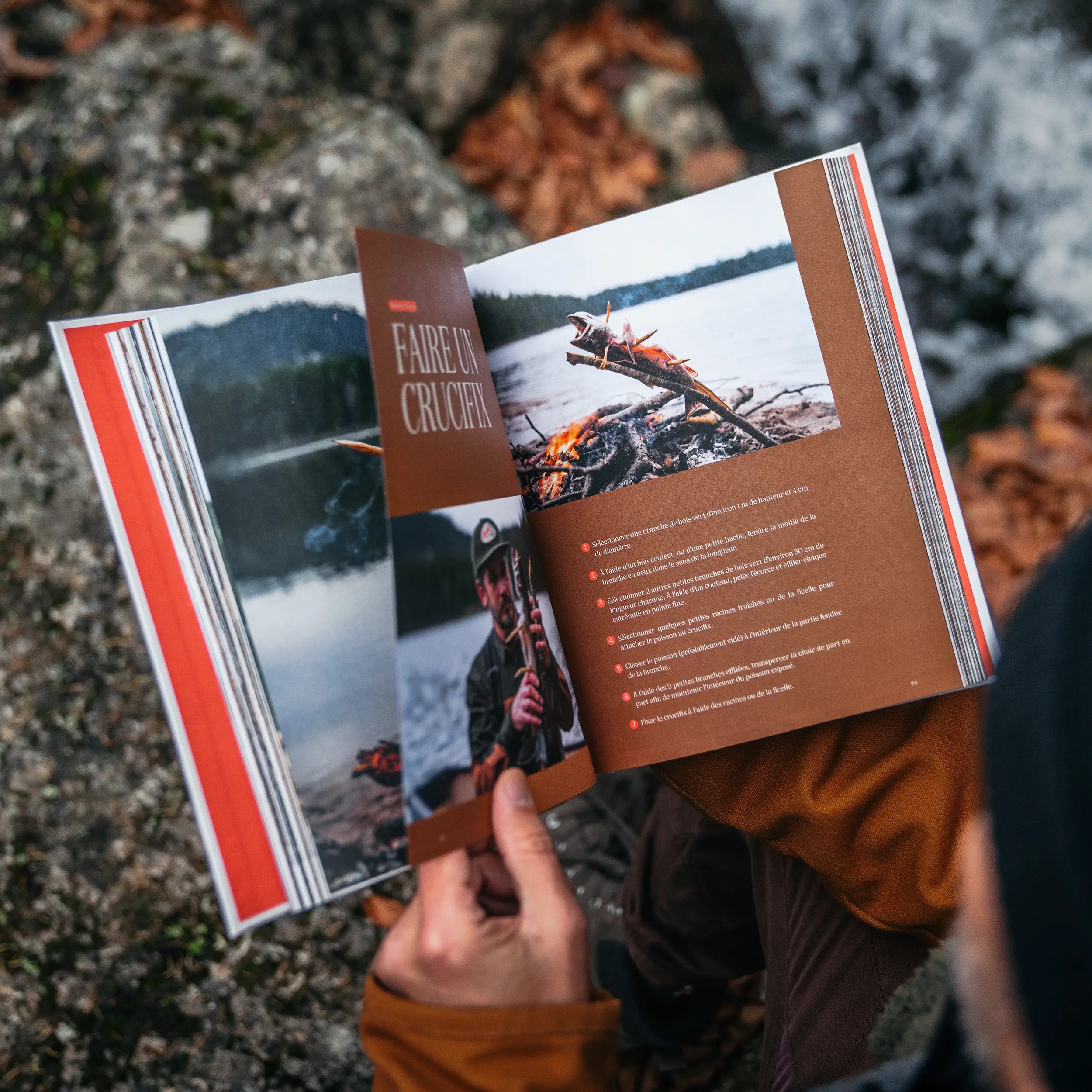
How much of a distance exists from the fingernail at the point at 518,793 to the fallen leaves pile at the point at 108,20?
1.74 metres

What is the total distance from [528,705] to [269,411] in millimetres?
407

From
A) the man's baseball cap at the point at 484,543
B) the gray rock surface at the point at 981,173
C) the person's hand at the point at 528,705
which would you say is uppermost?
the gray rock surface at the point at 981,173

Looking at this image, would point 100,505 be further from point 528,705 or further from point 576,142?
point 576,142

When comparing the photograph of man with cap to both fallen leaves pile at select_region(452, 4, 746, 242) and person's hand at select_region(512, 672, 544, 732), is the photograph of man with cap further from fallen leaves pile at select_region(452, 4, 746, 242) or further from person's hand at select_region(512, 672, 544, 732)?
fallen leaves pile at select_region(452, 4, 746, 242)

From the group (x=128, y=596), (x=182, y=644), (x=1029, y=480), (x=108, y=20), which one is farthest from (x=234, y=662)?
(x=1029, y=480)

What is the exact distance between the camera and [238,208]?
1.42 metres

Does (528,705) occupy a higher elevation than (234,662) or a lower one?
lower

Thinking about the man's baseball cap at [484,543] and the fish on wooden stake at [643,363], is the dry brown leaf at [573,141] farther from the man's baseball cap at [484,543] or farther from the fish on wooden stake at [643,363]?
the man's baseball cap at [484,543]

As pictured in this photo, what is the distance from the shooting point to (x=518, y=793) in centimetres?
79

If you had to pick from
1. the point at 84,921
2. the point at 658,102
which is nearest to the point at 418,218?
the point at 658,102

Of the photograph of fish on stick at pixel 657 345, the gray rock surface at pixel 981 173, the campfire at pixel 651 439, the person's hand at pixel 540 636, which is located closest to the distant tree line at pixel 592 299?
the photograph of fish on stick at pixel 657 345

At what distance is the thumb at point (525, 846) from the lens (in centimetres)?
78

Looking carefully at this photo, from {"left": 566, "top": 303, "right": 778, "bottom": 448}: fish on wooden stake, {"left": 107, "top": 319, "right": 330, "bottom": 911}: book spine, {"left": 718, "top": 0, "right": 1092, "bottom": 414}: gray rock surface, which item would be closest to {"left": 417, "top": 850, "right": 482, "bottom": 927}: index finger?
{"left": 107, "top": 319, "right": 330, "bottom": 911}: book spine

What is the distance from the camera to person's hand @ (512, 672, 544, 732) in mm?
801
